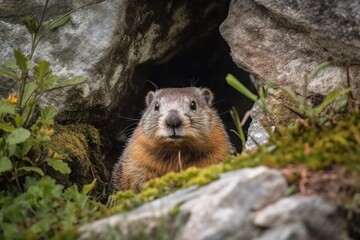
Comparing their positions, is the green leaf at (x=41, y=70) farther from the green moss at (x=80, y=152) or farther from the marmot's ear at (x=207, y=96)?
the marmot's ear at (x=207, y=96)

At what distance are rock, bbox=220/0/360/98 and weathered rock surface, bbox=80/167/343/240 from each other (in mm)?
1768

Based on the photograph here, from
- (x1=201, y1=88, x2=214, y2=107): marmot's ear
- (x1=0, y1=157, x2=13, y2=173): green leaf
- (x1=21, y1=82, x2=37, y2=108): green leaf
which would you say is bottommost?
(x1=201, y1=88, x2=214, y2=107): marmot's ear

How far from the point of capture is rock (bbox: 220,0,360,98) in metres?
5.16

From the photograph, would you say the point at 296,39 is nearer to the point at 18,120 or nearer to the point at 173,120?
the point at 173,120

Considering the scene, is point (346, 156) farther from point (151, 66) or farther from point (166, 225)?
point (151, 66)

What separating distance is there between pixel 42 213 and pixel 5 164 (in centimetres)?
68

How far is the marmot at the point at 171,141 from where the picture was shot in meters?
6.46

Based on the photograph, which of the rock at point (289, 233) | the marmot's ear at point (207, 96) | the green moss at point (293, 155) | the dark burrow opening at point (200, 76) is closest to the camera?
the rock at point (289, 233)

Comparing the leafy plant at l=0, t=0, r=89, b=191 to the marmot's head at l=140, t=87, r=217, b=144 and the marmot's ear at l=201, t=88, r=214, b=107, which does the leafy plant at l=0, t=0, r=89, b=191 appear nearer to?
the marmot's head at l=140, t=87, r=217, b=144

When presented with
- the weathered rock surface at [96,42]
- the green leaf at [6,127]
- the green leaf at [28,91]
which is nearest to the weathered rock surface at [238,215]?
the green leaf at [6,127]

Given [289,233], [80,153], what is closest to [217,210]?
[289,233]

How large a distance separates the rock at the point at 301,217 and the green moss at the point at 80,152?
303 centimetres

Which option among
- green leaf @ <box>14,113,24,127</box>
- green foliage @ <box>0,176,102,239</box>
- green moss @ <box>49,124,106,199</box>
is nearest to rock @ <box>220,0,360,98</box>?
green moss @ <box>49,124,106,199</box>

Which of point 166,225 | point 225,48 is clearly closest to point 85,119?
point 225,48
